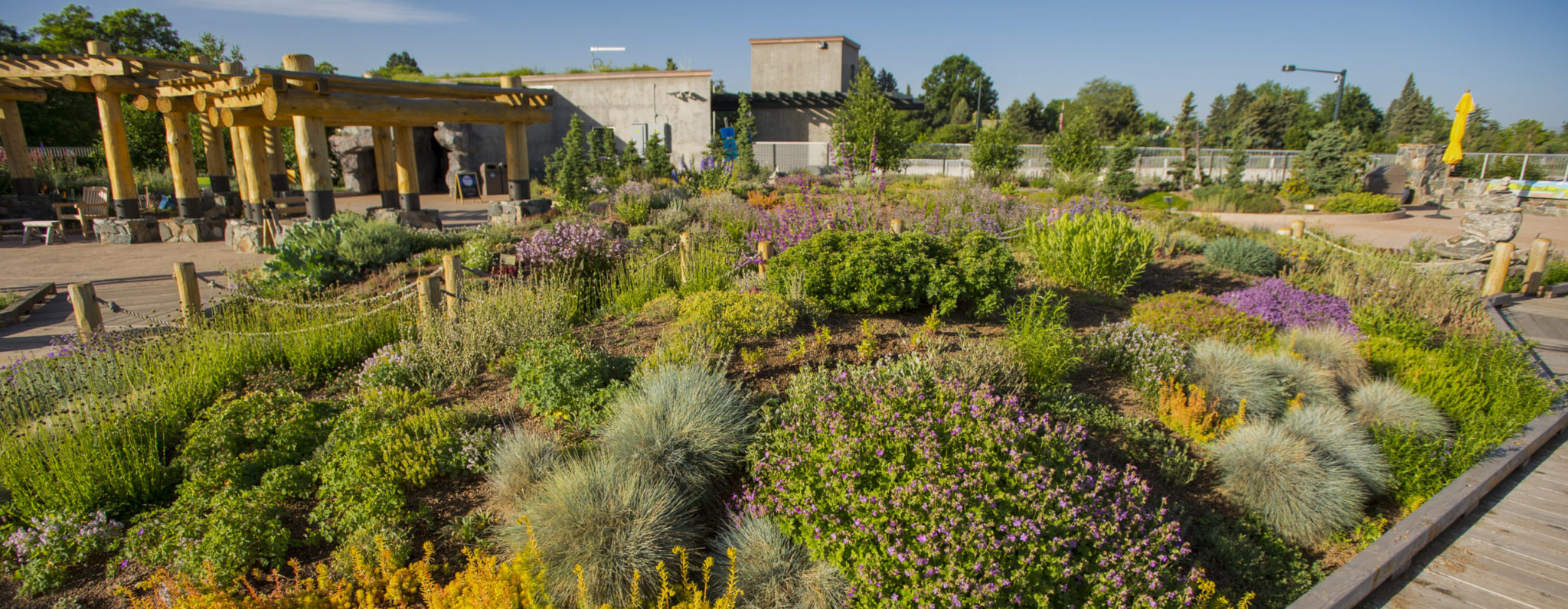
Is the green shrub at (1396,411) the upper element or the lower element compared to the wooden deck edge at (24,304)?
lower

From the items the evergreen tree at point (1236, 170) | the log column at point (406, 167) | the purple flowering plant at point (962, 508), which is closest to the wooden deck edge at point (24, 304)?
the log column at point (406, 167)

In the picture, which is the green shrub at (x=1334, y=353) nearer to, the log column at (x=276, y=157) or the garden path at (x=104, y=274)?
the garden path at (x=104, y=274)

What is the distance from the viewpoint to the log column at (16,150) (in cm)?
1299

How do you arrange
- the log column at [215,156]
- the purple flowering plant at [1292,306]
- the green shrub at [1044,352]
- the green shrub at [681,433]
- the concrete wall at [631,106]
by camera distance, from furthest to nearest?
1. the concrete wall at [631,106]
2. the log column at [215,156]
3. the purple flowering plant at [1292,306]
4. the green shrub at [1044,352]
5. the green shrub at [681,433]

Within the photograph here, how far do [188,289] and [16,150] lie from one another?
12.4 meters

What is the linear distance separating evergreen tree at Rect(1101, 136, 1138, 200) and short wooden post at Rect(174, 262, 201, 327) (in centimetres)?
1995

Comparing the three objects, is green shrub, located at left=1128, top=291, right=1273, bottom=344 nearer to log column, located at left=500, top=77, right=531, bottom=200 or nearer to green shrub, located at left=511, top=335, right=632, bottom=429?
green shrub, located at left=511, top=335, right=632, bottom=429

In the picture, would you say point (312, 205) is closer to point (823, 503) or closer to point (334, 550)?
point (334, 550)

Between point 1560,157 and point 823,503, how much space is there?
34.3 metres

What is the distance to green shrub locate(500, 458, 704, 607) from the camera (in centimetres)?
302

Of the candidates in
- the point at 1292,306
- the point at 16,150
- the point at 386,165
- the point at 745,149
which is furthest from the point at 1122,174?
the point at 16,150

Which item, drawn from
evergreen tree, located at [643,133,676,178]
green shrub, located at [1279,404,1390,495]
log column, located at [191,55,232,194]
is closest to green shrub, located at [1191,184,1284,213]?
evergreen tree, located at [643,133,676,178]

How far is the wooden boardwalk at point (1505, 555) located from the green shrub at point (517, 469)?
4.21m

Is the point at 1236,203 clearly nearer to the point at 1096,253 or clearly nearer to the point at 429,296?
the point at 1096,253
